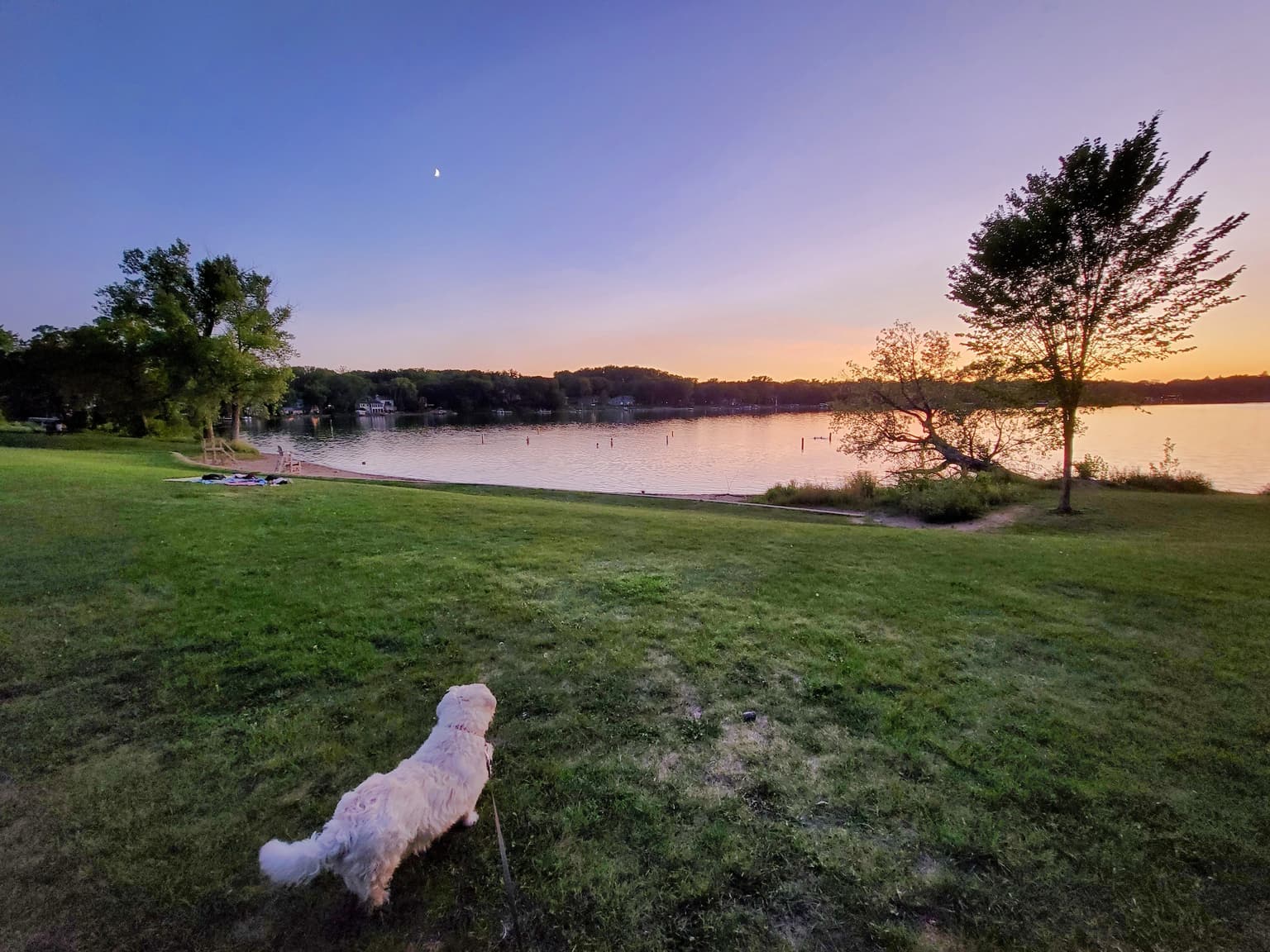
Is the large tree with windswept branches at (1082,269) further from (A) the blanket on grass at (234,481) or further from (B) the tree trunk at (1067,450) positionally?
(A) the blanket on grass at (234,481)

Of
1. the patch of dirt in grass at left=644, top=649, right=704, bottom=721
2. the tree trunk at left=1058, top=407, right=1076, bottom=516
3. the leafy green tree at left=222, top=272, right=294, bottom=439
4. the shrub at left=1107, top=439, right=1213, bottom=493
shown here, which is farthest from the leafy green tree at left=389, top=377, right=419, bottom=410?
the patch of dirt in grass at left=644, top=649, right=704, bottom=721

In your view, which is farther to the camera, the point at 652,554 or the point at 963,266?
the point at 963,266

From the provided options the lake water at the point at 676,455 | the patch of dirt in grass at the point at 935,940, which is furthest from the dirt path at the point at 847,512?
the patch of dirt in grass at the point at 935,940

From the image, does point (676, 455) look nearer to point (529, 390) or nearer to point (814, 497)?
point (814, 497)

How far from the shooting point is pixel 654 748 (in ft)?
11.0

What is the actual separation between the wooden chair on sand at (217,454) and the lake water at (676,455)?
6.63 meters

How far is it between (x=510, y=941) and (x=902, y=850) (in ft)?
6.18

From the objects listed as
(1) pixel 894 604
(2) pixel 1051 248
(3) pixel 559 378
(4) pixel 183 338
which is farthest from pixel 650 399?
(1) pixel 894 604

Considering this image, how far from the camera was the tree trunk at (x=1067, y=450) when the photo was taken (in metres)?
15.1

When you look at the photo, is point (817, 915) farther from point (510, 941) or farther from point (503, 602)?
point (503, 602)

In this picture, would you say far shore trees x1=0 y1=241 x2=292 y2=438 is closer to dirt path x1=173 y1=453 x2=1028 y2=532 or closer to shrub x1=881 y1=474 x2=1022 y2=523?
dirt path x1=173 y1=453 x2=1028 y2=532

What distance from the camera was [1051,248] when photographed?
14.9 meters

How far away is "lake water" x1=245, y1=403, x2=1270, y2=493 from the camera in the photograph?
91.2ft

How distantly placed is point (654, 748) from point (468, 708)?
1.20 m
